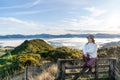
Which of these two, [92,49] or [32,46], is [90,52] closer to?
[92,49]

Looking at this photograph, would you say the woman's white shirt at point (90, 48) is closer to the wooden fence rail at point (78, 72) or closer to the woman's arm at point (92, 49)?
the woman's arm at point (92, 49)

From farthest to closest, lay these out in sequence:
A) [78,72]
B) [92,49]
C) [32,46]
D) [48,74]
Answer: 1. [32,46]
2. [48,74]
3. [78,72]
4. [92,49]

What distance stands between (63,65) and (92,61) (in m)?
1.42

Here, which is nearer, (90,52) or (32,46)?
(90,52)

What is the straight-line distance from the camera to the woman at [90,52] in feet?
52.9

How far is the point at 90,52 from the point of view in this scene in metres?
16.2

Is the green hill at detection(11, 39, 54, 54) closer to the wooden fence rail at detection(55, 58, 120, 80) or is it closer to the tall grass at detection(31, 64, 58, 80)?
the tall grass at detection(31, 64, 58, 80)

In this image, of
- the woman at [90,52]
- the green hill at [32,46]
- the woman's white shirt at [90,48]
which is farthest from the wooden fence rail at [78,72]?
the green hill at [32,46]

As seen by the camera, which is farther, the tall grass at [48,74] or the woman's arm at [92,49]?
the tall grass at [48,74]

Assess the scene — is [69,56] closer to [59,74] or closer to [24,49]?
[24,49]

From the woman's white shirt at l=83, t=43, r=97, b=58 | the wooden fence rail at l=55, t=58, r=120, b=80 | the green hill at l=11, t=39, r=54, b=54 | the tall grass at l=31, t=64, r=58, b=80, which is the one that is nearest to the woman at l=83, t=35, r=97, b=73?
the woman's white shirt at l=83, t=43, r=97, b=58

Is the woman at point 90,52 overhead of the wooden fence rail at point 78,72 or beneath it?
overhead

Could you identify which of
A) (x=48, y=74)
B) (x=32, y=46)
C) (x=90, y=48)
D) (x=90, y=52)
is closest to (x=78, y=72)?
(x=90, y=52)

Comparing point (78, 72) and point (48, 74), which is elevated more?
point (78, 72)
